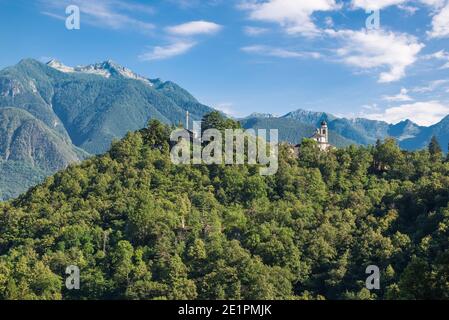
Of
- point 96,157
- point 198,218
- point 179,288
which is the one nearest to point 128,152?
point 96,157

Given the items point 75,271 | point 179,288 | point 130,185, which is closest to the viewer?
point 179,288

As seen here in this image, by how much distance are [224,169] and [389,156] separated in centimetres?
1789

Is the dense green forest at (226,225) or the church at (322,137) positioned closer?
the dense green forest at (226,225)

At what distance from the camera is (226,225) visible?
47.2m

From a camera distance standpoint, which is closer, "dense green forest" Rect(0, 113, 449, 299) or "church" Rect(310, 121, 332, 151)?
"dense green forest" Rect(0, 113, 449, 299)

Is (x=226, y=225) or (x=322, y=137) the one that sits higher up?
(x=322, y=137)

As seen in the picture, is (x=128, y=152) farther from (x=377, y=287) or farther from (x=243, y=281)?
(x=377, y=287)

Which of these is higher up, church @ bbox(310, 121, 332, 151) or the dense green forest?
church @ bbox(310, 121, 332, 151)

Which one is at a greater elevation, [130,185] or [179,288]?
[130,185]

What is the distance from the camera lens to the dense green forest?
3744cm

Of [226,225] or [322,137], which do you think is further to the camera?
[322,137]

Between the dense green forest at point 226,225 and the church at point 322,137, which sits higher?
the church at point 322,137

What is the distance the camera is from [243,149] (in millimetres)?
59188

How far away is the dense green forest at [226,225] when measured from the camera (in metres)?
37.4
